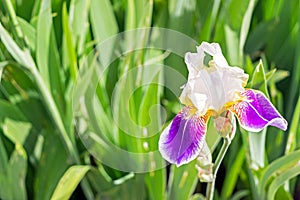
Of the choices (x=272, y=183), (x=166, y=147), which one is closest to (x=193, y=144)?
(x=166, y=147)

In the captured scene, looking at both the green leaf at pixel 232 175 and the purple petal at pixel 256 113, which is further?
the green leaf at pixel 232 175

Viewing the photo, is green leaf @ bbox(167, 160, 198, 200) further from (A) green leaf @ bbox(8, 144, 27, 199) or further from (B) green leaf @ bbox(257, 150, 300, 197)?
(A) green leaf @ bbox(8, 144, 27, 199)

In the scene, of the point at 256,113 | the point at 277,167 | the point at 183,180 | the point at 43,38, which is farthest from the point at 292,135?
the point at 43,38

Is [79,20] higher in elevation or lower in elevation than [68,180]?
higher

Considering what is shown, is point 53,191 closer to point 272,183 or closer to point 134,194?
point 134,194

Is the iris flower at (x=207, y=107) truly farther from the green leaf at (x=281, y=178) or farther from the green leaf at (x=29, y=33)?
the green leaf at (x=29, y=33)

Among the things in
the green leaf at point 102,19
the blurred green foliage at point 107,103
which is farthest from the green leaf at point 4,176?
the green leaf at point 102,19

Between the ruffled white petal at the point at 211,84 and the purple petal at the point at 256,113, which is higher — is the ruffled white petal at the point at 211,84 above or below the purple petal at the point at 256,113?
above

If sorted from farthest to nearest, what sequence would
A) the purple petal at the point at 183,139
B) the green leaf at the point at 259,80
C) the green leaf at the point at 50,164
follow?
the green leaf at the point at 50,164, the green leaf at the point at 259,80, the purple petal at the point at 183,139

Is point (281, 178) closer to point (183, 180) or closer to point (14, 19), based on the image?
point (183, 180)

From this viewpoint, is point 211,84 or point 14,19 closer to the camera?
point 211,84
